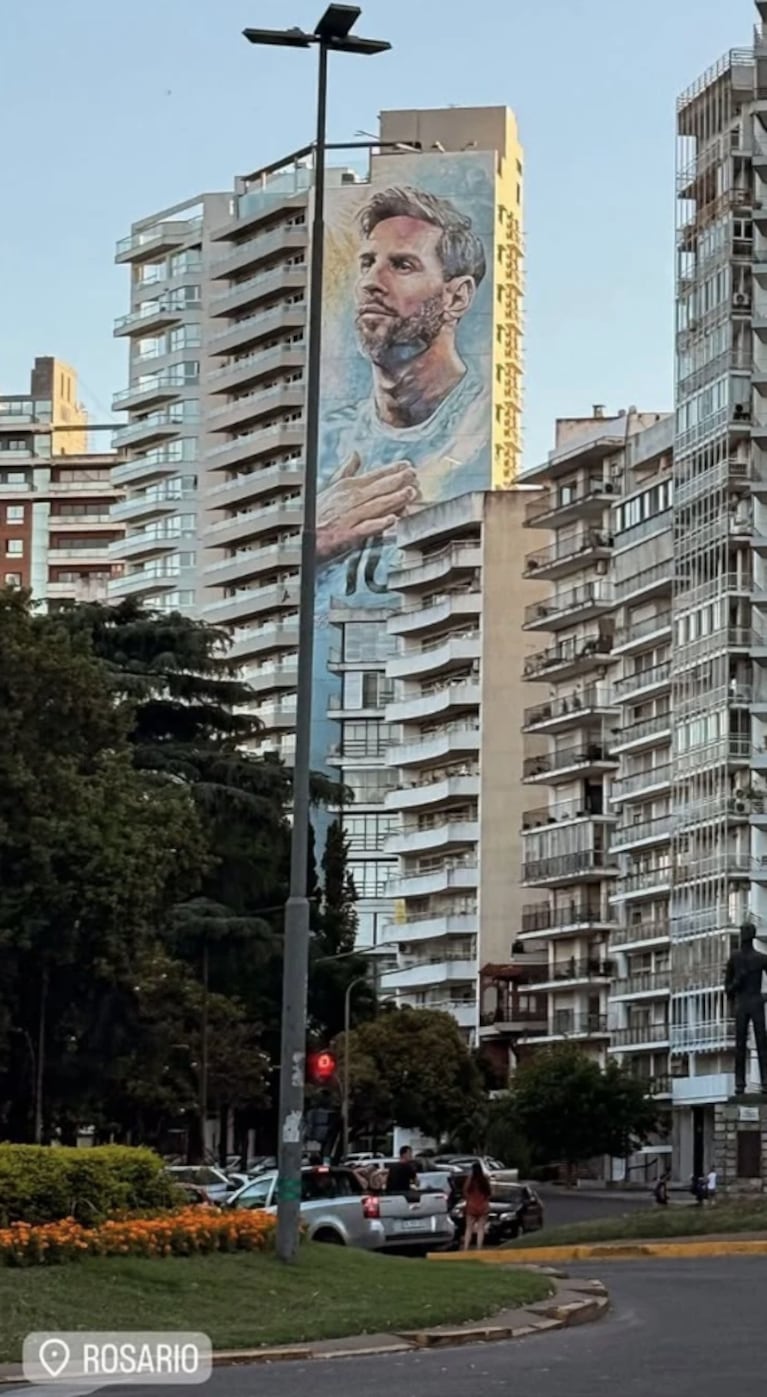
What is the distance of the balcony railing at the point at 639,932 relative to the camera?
104669 mm

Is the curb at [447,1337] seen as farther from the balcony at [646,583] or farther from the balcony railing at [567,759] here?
the balcony railing at [567,759]

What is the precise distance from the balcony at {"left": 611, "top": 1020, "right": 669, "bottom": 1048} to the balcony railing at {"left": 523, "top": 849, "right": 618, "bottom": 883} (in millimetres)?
6558

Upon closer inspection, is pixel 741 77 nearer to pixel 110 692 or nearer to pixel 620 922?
pixel 620 922

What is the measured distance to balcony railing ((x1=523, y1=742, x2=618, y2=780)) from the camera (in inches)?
4500

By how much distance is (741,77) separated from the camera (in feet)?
321

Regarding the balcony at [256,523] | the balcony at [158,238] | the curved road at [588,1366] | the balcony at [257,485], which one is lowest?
the curved road at [588,1366]

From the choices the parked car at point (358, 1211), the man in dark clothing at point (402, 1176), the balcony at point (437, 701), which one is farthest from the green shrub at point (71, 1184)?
the balcony at point (437, 701)

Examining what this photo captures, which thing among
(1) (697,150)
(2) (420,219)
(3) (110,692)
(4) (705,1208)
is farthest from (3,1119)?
(2) (420,219)

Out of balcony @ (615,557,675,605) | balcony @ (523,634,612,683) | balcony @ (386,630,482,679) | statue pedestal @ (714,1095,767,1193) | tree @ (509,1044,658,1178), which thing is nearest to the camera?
statue pedestal @ (714,1095,767,1193)

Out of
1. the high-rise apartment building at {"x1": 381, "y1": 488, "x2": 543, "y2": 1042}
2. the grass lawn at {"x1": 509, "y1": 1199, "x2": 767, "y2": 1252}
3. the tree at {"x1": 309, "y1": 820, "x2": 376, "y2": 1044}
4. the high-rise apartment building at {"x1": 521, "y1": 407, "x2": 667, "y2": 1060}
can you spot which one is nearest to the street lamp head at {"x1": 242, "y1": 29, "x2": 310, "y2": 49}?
the grass lawn at {"x1": 509, "y1": 1199, "x2": 767, "y2": 1252}

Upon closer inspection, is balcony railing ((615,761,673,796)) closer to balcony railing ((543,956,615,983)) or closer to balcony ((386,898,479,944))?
balcony railing ((543,956,615,983))

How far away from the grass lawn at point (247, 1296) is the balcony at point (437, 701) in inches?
3753

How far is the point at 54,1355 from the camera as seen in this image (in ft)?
66.9

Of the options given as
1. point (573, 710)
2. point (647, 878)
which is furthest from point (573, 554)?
point (647, 878)
